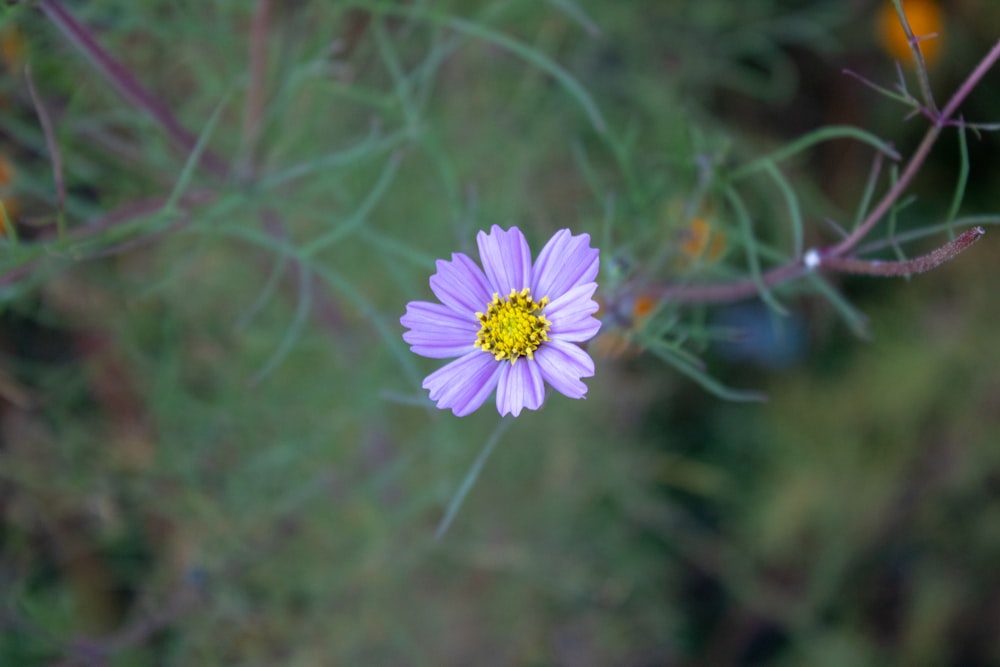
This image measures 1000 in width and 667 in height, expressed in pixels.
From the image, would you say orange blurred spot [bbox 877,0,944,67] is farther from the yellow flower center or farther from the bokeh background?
the yellow flower center

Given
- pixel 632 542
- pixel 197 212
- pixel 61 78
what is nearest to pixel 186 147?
pixel 197 212

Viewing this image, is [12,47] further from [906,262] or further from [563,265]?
[906,262]

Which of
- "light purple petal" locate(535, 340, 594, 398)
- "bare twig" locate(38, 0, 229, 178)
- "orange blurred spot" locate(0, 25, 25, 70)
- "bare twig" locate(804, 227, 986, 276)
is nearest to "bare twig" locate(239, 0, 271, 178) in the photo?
"bare twig" locate(38, 0, 229, 178)

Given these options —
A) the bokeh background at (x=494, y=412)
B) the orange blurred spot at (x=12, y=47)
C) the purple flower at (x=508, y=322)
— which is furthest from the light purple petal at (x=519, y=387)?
the orange blurred spot at (x=12, y=47)

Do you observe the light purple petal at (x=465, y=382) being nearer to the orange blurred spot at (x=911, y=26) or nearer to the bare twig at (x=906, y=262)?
the bare twig at (x=906, y=262)

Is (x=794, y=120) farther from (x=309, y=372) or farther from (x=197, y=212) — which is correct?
(x=197, y=212)

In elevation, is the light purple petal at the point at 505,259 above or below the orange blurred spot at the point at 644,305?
below
